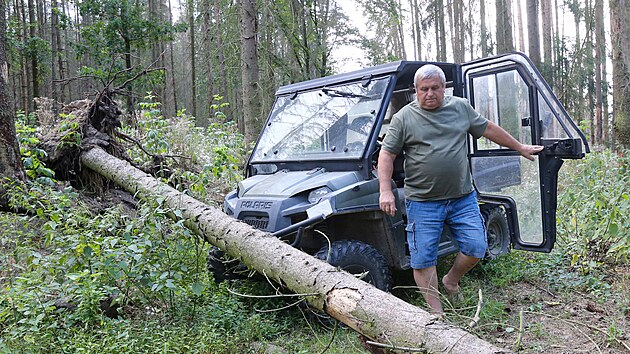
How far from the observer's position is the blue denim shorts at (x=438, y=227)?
3959mm

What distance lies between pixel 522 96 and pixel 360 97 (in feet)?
5.24

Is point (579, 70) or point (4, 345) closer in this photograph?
point (4, 345)

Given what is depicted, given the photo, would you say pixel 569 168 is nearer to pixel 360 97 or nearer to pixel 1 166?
pixel 360 97

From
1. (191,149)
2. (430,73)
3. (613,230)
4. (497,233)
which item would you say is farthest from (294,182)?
(191,149)

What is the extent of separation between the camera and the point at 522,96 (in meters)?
4.78

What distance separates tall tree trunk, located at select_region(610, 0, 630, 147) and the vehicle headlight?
7384mm

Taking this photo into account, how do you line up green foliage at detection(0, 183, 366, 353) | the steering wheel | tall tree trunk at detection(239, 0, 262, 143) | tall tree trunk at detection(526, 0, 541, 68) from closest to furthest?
green foliage at detection(0, 183, 366, 353) < the steering wheel < tall tree trunk at detection(239, 0, 262, 143) < tall tree trunk at detection(526, 0, 541, 68)

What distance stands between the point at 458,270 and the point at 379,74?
1995 mm

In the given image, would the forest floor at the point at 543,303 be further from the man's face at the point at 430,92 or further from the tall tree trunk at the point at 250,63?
the tall tree trunk at the point at 250,63

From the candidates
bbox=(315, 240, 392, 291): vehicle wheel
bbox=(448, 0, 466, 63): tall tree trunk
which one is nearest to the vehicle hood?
bbox=(315, 240, 392, 291): vehicle wheel

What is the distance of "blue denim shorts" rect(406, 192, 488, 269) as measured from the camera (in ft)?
13.0

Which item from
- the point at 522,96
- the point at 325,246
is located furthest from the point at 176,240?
the point at 522,96

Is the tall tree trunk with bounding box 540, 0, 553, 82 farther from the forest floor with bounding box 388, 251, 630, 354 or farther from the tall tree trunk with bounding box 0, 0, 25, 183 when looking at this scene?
the tall tree trunk with bounding box 0, 0, 25, 183

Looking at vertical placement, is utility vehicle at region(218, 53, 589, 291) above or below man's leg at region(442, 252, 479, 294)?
above
